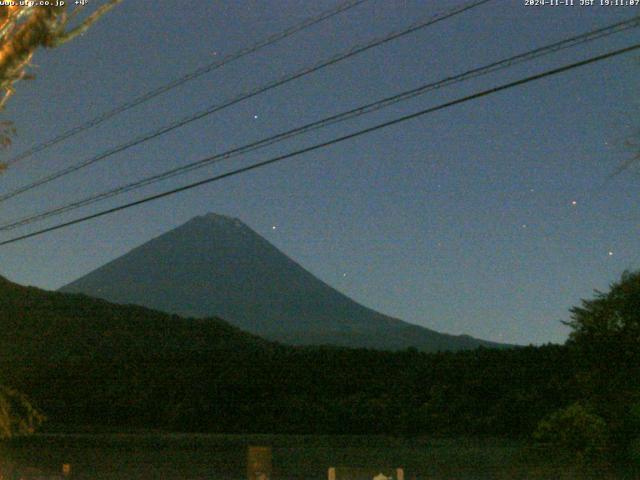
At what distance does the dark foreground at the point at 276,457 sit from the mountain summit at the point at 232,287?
4612 cm

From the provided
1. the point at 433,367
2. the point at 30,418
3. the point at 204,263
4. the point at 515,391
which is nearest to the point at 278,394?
the point at 433,367

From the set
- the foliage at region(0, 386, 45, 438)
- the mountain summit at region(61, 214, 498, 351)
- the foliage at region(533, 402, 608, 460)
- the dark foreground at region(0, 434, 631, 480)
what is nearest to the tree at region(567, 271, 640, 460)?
the foliage at region(533, 402, 608, 460)

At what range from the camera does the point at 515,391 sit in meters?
19.6

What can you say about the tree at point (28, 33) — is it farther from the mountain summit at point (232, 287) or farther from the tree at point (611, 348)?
the mountain summit at point (232, 287)

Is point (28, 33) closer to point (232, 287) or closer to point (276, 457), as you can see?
point (276, 457)

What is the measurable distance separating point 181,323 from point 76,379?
6744 mm

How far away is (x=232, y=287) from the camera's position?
4304 inches

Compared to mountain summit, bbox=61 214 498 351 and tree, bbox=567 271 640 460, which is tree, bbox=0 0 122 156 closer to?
tree, bbox=567 271 640 460

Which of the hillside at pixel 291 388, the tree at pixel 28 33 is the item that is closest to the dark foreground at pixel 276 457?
the hillside at pixel 291 388

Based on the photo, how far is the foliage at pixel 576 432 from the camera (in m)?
15.3

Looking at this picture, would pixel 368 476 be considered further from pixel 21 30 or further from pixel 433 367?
pixel 433 367

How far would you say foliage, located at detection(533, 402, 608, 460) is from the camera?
50.2ft

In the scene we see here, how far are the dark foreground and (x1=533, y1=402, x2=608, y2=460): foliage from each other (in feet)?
0.85

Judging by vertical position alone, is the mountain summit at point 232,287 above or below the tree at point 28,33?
above
